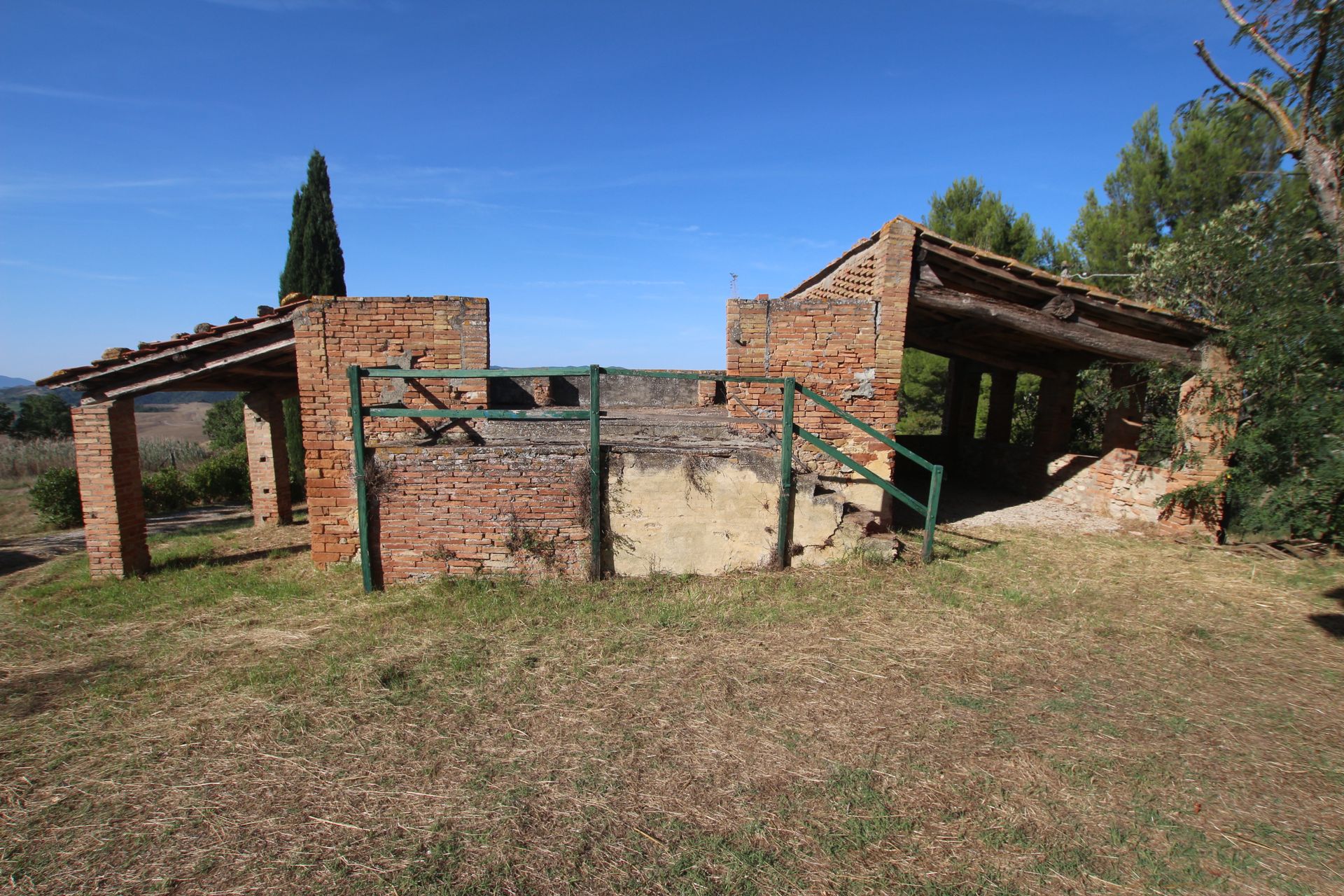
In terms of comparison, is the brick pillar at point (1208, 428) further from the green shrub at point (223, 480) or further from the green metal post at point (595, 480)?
the green shrub at point (223, 480)

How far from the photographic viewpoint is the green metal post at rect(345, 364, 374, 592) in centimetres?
540

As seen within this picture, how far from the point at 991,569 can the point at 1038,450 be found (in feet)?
18.6

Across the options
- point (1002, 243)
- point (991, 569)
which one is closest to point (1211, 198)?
point (1002, 243)

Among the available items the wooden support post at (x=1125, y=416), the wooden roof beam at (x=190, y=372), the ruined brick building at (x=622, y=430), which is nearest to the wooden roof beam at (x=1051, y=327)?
the ruined brick building at (x=622, y=430)

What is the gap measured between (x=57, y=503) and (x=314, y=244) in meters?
7.76

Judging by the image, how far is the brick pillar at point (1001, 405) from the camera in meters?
12.4

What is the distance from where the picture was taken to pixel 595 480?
5484mm

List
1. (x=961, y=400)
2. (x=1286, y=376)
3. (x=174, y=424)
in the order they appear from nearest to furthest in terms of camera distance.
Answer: (x=1286, y=376)
(x=961, y=400)
(x=174, y=424)

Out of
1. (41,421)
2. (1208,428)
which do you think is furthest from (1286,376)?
(41,421)

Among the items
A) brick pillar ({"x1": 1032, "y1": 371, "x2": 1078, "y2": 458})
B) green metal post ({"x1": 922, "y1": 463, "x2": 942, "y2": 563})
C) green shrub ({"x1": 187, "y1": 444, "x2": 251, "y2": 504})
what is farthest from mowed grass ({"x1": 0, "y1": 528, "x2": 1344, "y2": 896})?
green shrub ({"x1": 187, "y1": 444, "x2": 251, "y2": 504})

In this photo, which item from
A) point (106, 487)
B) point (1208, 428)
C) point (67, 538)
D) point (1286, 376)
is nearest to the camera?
point (1286, 376)

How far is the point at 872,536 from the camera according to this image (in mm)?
6305

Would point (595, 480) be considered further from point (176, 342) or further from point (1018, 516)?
point (1018, 516)

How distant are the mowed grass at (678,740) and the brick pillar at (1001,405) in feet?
23.3
